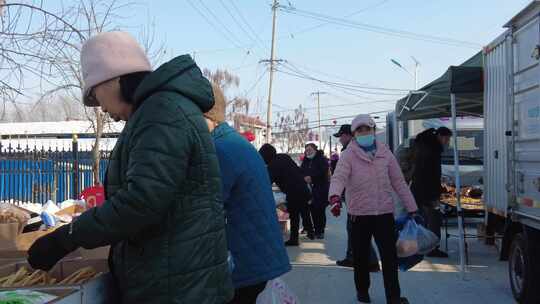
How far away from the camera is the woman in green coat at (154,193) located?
201cm

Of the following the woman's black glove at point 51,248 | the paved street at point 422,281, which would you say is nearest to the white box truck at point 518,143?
the paved street at point 422,281

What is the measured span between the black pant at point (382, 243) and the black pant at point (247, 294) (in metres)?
2.90

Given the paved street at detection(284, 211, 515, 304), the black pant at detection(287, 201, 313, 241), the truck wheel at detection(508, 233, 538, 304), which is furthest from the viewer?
the black pant at detection(287, 201, 313, 241)

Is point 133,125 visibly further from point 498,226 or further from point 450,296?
point 498,226

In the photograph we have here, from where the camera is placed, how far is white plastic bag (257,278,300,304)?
121 inches

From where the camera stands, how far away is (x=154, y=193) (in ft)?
6.52

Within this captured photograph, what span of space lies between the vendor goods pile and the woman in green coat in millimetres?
334

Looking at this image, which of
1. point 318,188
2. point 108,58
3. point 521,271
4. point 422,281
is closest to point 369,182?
point 521,271

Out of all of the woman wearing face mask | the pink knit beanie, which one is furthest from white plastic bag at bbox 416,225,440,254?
the pink knit beanie

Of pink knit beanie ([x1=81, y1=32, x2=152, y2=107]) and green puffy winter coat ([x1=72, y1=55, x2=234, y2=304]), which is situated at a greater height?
pink knit beanie ([x1=81, y1=32, x2=152, y2=107])

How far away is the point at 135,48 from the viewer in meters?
2.26

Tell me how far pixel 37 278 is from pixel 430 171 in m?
6.95

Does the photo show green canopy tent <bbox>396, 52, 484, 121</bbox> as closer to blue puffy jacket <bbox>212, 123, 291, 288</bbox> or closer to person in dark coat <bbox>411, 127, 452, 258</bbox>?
person in dark coat <bbox>411, 127, 452, 258</bbox>

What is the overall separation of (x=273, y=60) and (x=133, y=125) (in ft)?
135
